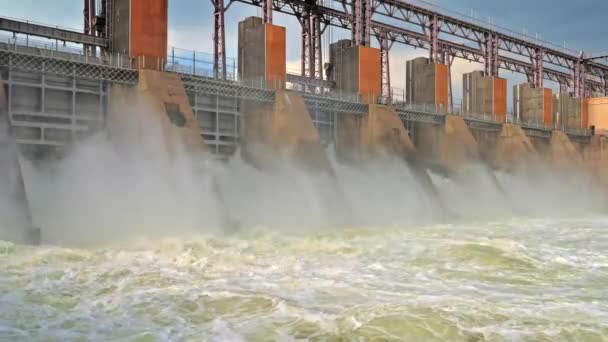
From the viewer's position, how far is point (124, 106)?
1652 centimetres

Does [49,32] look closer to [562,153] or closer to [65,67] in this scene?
[65,67]

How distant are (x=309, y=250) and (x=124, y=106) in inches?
297

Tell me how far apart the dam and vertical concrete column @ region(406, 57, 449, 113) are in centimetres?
12

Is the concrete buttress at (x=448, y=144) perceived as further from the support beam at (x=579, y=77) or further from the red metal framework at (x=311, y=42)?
the support beam at (x=579, y=77)

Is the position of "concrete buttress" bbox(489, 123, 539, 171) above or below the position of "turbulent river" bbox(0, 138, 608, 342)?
above

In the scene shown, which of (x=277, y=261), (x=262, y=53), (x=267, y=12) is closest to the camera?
(x=277, y=261)

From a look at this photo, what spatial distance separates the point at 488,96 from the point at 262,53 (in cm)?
1630

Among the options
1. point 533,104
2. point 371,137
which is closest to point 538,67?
point 533,104

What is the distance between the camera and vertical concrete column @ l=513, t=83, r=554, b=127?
35750 millimetres

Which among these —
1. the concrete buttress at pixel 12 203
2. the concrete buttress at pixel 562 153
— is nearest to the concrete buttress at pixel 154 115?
the concrete buttress at pixel 12 203

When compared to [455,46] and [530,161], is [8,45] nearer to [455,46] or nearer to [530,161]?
[530,161]

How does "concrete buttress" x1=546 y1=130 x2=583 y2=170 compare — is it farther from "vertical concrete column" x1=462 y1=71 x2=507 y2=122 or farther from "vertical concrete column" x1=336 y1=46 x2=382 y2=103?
"vertical concrete column" x1=336 y1=46 x2=382 y2=103

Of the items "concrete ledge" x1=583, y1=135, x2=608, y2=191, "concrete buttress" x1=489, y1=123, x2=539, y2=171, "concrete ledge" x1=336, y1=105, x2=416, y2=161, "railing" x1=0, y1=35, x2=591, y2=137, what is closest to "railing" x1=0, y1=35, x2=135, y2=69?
"railing" x1=0, y1=35, x2=591, y2=137

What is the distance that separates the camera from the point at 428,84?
94.7 ft
